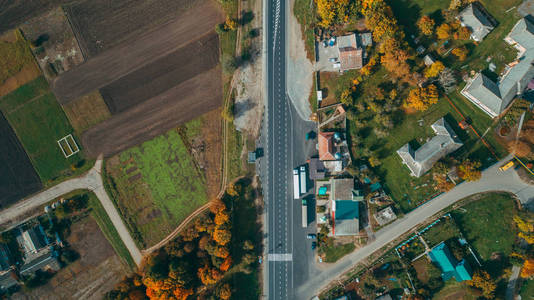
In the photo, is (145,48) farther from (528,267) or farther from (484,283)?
(528,267)

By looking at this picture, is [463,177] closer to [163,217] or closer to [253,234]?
[253,234]

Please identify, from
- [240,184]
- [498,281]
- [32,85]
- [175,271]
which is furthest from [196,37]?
[498,281]

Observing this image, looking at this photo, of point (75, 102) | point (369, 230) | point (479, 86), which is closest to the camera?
point (479, 86)

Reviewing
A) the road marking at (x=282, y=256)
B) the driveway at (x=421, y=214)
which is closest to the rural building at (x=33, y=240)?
the road marking at (x=282, y=256)

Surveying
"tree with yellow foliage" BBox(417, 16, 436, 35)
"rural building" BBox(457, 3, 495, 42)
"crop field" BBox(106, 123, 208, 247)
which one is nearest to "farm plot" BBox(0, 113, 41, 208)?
"crop field" BBox(106, 123, 208, 247)

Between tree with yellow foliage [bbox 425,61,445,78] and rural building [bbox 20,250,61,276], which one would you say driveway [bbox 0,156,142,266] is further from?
tree with yellow foliage [bbox 425,61,445,78]

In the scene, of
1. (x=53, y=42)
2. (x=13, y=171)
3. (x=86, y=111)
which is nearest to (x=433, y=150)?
(x=86, y=111)
